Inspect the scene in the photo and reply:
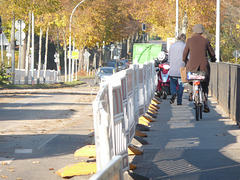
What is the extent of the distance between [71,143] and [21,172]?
2.87 metres

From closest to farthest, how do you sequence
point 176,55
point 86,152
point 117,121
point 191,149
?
point 117,121, point 86,152, point 191,149, point 176,55

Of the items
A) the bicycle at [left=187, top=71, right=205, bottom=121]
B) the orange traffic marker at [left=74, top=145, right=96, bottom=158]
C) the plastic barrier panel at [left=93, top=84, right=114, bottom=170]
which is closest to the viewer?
the plastic barrier panel at [left=93, top=84, right=114, bottom=170]

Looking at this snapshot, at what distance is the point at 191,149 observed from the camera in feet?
33.3

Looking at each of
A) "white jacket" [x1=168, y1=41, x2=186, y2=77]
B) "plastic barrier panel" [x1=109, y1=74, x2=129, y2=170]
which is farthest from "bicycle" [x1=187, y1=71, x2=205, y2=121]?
"plastic barrier panel" [x1=109, y1=74, x2=129, y2=170]

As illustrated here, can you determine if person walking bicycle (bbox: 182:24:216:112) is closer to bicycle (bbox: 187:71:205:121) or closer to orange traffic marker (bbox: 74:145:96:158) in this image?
bicycle (bbox: 187:71:205:121)

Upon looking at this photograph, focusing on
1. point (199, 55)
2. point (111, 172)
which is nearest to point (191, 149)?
point (199, 55)

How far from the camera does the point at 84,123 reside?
1516cm

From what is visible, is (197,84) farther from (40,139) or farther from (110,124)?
(110,124)

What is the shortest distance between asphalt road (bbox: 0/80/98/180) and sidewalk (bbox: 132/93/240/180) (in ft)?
3.42

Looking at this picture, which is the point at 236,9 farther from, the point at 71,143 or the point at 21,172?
the point at 21,172

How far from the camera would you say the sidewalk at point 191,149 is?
8.12m

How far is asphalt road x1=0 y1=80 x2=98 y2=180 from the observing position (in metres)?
8.72

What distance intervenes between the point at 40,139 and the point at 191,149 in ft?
9.76

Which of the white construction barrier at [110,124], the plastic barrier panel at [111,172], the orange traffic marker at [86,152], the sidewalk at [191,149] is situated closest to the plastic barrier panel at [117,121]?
the white construction barrier at [110,124]
